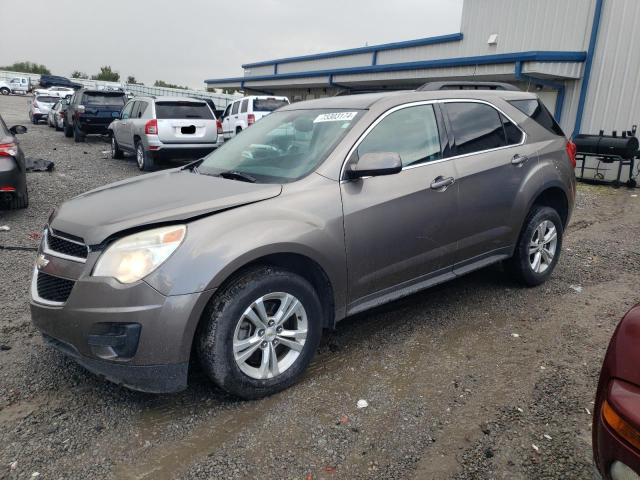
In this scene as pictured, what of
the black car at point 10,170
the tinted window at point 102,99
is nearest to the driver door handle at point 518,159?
the black car at point 10,170

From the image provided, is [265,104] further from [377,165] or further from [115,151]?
[377,165]

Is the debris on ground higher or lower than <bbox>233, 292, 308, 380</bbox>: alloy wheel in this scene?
lower

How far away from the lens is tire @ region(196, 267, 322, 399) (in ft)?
9.45

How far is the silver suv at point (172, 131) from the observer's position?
38.6 ft

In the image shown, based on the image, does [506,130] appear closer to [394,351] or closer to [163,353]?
[394,351]

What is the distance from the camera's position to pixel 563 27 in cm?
1390

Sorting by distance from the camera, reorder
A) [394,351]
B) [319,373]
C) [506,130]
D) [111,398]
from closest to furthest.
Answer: [111,398] < [319,373] < [394,351] < [506,130]

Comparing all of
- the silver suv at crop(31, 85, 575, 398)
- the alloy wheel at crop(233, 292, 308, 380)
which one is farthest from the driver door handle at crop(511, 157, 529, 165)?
the alloy wheel at crop(233, 292, 308, 380)

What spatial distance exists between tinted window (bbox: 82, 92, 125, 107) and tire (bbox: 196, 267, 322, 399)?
1632cm

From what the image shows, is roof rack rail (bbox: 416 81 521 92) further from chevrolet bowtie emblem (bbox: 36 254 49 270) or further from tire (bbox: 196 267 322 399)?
chevrolet bowtie emblem (bbox: 36 254 49 270)

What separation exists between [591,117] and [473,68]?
3850 millimetres

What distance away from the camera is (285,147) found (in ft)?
12.6

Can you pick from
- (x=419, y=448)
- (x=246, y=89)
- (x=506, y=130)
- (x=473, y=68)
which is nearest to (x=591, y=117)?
(x=473, y=68)

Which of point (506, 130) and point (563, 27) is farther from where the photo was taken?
point (563, 27)
